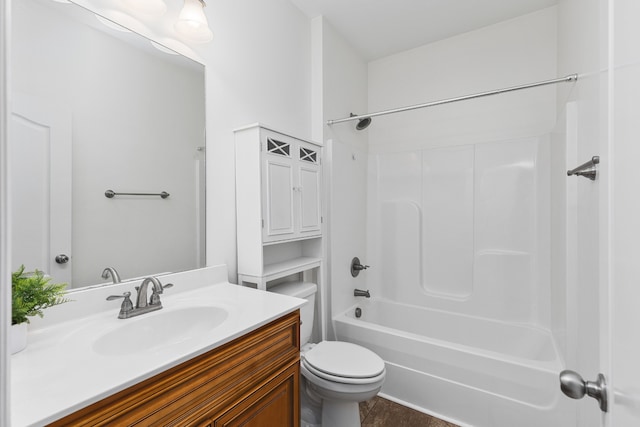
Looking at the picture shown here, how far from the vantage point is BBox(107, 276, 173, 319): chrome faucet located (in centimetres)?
107

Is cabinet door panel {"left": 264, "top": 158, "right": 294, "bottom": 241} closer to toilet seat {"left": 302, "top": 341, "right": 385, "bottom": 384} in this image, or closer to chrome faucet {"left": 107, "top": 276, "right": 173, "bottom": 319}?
chrome faucet {"left": 107, "top": 276, "right": 173, "bottom": 319}

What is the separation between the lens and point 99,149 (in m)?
1.14

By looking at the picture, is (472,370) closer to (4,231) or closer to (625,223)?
(625,223)

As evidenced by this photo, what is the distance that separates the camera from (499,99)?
2.33 m

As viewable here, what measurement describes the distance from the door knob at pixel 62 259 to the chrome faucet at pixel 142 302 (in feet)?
0.64

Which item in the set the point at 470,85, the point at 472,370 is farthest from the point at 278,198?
the point at 470,85

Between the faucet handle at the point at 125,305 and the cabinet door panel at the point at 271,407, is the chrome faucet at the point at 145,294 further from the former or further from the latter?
the cabinet door panel at the point at 271,407

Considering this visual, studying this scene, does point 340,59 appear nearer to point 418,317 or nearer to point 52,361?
point 418,317

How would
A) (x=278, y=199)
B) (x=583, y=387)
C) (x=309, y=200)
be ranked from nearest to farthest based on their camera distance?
(x=583, y=387), (x=278, y=199), (x=309, y=200)

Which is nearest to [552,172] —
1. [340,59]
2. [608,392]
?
[340,59]

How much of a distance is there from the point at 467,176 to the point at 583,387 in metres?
2.06

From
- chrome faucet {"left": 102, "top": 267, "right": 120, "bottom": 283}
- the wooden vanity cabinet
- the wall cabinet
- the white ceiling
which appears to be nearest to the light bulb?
the wall cabinet

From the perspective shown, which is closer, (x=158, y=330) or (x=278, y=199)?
(x=158, y=330)

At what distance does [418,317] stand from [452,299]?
323 mm
